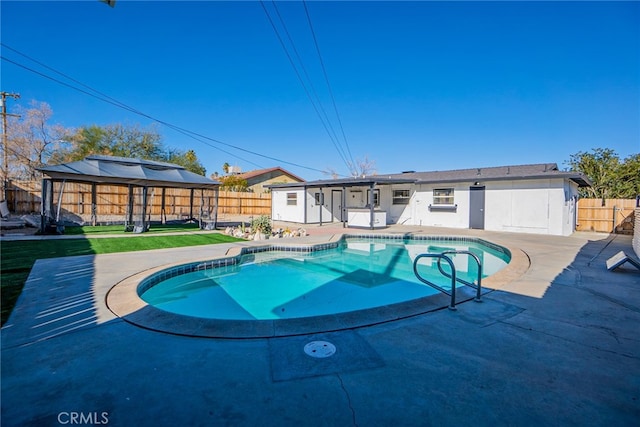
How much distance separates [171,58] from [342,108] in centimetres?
1081

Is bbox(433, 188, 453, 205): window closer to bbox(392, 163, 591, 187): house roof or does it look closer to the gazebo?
bbox(392, 163, 591, 187): house roof

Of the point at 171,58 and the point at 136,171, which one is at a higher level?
the point at 171,58

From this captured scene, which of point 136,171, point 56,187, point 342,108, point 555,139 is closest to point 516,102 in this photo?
point 555,139

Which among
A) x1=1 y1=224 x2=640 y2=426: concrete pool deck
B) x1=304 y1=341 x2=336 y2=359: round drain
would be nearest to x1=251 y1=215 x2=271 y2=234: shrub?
x1=1 y1=224 x2=640 y2=426: concrete pool deck

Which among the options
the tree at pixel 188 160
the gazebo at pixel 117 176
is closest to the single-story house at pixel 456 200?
the gazebo at pixel 117 176

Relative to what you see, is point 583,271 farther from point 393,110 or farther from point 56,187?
point 56,187

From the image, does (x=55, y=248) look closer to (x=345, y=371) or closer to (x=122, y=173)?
(x=122, y=173)

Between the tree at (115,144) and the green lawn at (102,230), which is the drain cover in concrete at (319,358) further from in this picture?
the tree at (115,144)

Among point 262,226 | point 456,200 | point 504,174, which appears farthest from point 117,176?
point 504,174

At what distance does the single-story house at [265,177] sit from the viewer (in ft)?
109

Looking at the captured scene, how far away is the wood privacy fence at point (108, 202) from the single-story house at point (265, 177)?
34.6 feet

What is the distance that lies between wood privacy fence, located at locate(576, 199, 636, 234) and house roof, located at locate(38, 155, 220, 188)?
18.4 meters

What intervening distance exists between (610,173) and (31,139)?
40.2m

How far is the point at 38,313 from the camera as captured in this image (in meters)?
3.59
